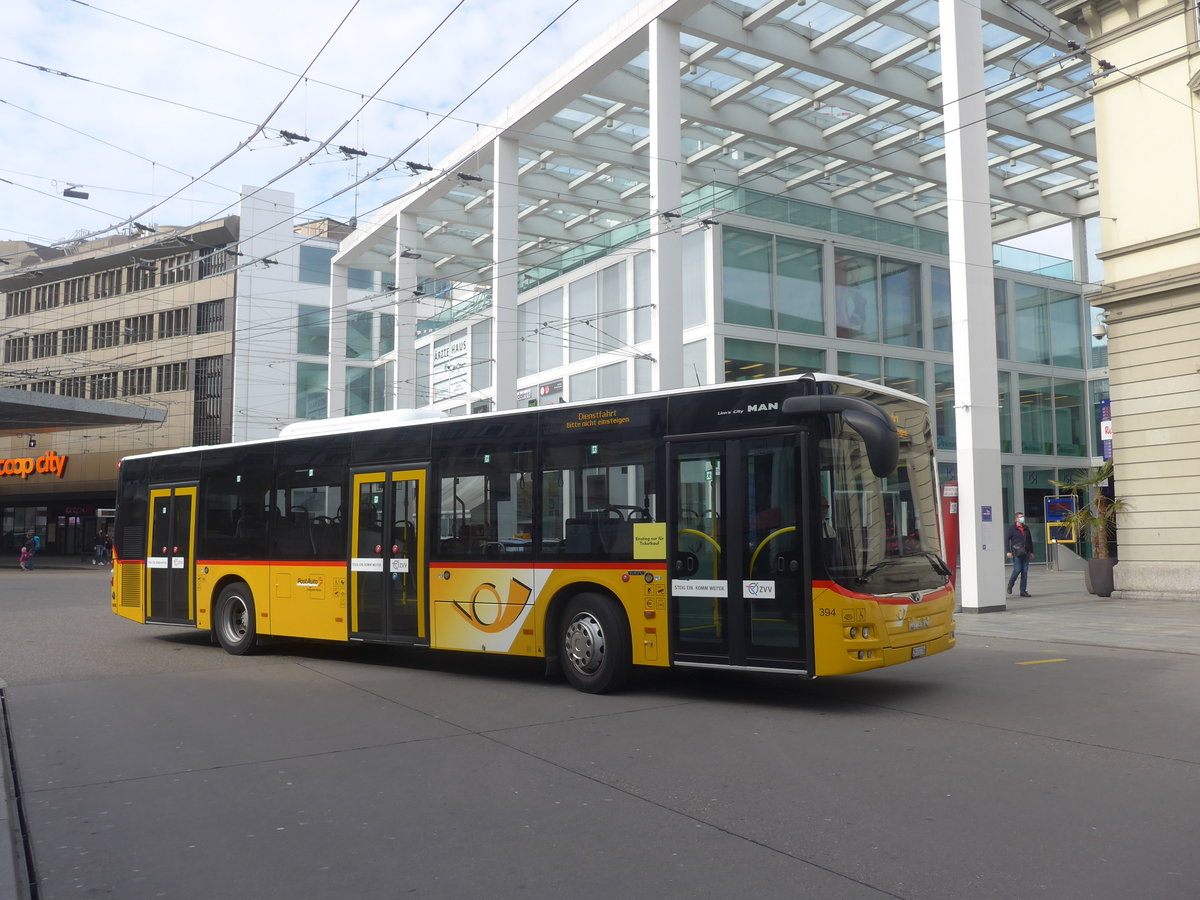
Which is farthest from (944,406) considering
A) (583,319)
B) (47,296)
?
(47,296)

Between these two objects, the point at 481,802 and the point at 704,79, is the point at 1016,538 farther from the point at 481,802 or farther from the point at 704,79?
the point at 481,802

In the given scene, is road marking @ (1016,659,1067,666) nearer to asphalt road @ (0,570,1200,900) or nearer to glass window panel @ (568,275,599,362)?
asphalt road @ (0,570,1200,900)

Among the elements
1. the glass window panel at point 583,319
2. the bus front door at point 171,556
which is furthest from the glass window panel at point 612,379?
the bus front door at point 171,556

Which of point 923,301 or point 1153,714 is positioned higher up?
point 923,301

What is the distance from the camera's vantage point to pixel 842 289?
29.1 m

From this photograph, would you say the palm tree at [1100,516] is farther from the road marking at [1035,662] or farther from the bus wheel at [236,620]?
the bus wheel at [236,620]

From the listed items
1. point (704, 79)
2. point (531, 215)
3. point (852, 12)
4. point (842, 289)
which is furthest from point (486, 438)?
point (531, 215)

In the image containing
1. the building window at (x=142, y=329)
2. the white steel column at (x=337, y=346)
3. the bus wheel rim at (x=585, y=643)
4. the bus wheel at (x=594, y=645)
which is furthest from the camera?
the building window at (x=142, y=329)

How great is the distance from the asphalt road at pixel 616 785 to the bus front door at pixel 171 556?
331 cm

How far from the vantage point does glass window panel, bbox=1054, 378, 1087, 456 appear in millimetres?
34562

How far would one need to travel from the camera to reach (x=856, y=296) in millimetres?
29484

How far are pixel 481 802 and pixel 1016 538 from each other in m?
19.0

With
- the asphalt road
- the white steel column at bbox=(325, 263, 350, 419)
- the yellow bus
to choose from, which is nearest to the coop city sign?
the white steel column at bbox=(325, 263, 350, 419)

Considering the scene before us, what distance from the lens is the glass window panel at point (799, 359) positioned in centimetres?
2742
